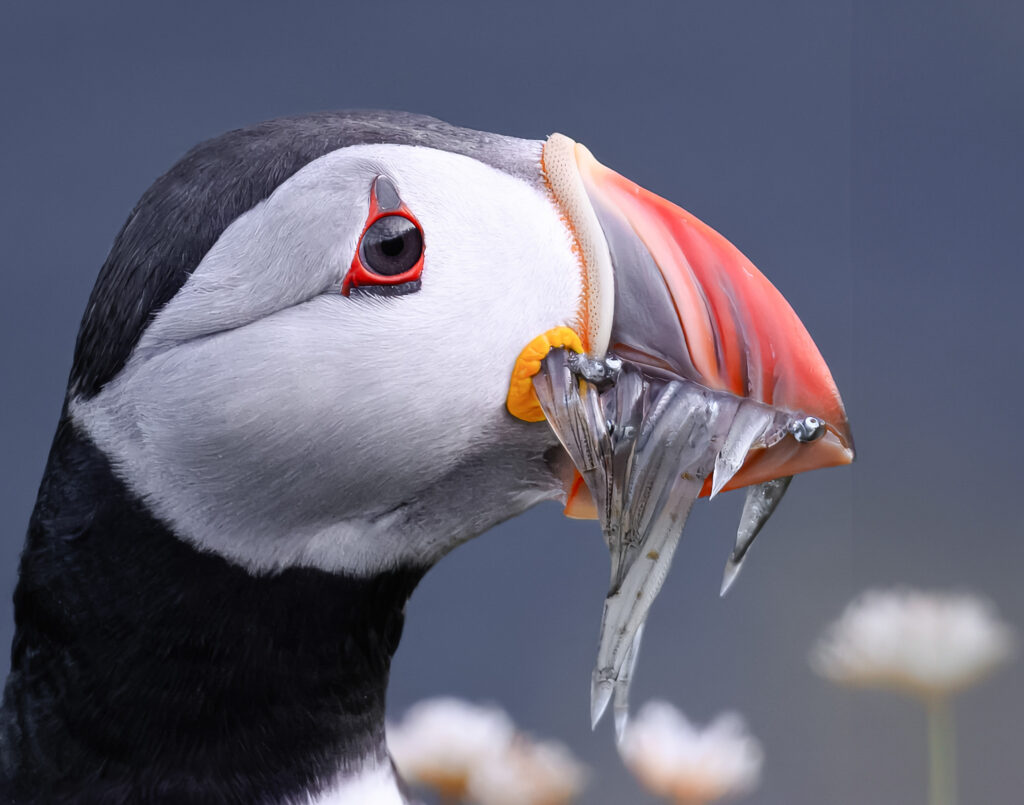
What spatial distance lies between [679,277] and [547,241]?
0.37 feet

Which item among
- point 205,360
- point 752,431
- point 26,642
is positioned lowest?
point 26,642

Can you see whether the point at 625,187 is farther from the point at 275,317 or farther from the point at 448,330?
the point at 275,317

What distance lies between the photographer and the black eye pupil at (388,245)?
88 cm

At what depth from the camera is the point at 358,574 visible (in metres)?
0.97

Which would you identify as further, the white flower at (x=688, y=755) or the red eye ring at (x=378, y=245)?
the white flower at (x=688, y=755)

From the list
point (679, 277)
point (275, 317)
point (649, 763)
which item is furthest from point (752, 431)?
point (649, 763)

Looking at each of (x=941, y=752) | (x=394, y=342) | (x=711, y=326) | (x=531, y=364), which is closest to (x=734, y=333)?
(x=711, y=326)

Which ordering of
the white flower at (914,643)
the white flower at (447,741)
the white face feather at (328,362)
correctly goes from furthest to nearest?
the white flower at (914,643) → the white flower at (447,741) → the white face feather at (328,362)

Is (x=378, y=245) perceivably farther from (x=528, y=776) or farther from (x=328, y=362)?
(x=528, y=776)

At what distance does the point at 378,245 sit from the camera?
88cm

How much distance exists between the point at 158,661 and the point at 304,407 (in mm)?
262

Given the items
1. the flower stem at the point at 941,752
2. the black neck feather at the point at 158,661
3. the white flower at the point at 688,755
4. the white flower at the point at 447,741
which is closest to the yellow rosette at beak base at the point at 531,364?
the black neck feather at the point at 158,661

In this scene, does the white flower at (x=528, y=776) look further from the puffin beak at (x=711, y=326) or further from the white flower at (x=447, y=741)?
the puffin beak at (x=711, y=326)

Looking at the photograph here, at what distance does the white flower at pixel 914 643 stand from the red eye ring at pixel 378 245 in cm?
165
